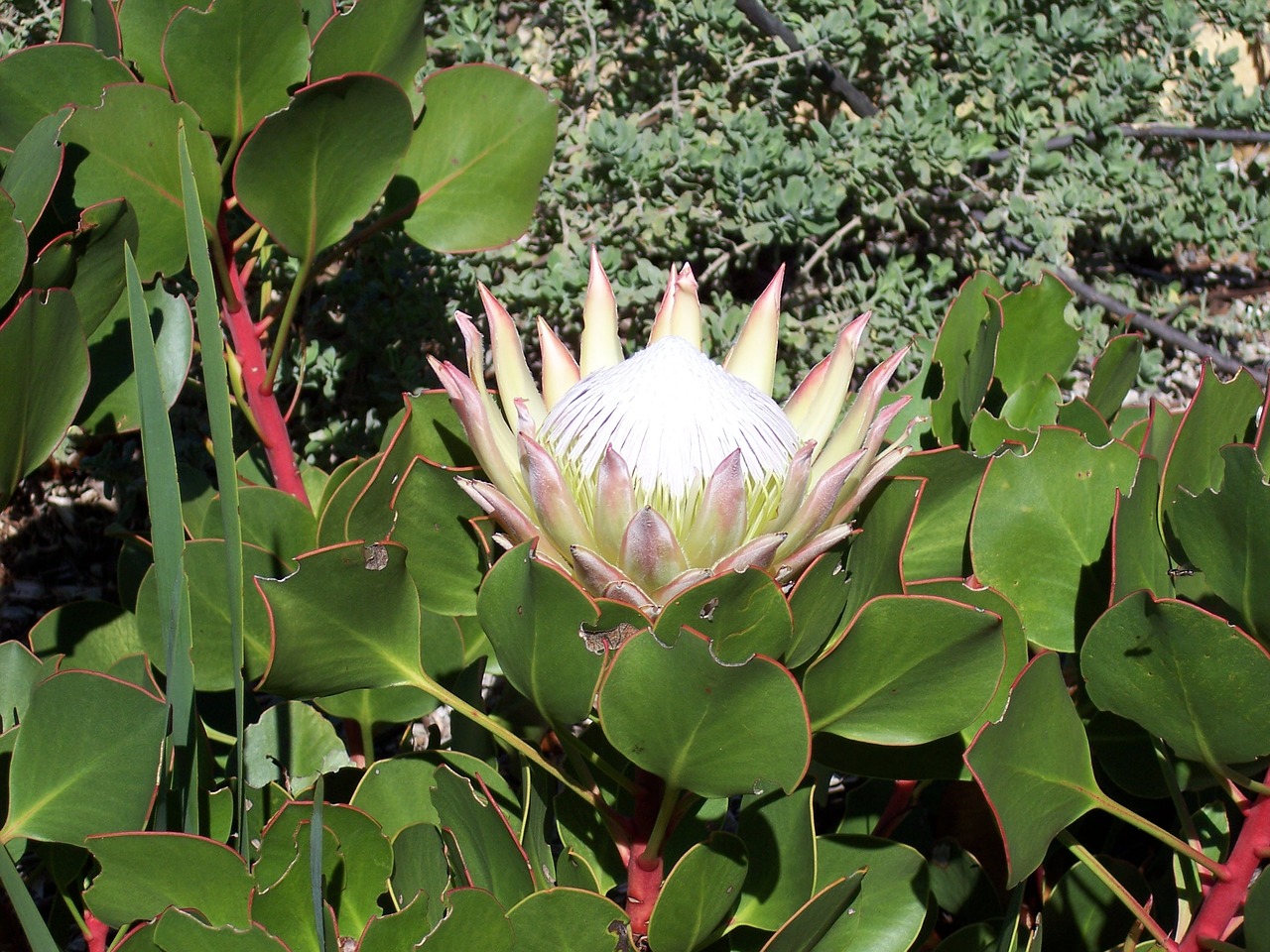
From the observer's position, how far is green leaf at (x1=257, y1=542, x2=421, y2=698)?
0.88 metres

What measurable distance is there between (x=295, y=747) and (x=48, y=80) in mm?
759

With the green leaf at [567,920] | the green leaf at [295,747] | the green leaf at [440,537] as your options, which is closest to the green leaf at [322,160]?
the green leaf at [440,537]

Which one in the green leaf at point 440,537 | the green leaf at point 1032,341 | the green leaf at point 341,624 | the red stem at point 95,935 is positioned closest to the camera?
the green leaf at point 341,624

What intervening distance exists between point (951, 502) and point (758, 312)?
0.27 meters

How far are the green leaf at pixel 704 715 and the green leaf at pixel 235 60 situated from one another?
30.5 inches

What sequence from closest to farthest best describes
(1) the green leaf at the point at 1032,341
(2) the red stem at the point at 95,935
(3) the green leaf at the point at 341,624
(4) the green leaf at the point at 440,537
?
(3) the green leaf at the point at 341,624 < (4) the green leaf at the point at 440,537 < (2) the red stem at the point at 95,935 < (1) the green leaf at the point at 1032,341

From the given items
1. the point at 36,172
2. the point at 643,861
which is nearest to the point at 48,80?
the point at 36,172

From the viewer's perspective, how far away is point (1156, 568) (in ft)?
3.21

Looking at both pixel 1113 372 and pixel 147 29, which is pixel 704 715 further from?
pixel 147 29

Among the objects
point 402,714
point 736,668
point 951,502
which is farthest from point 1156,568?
point 402,714

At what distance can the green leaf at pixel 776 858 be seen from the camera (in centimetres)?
98

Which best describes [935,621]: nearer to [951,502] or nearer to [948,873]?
[951,502]

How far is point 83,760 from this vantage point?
94 centimetres

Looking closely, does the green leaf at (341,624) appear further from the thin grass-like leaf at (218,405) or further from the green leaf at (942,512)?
the green leaf at (942,512)
